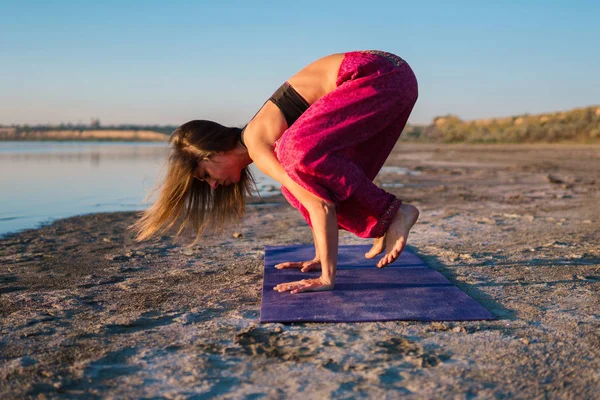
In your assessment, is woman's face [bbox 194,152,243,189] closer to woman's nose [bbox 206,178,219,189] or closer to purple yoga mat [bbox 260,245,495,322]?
Answer: woman's nose [bbox 206,178,219,189]

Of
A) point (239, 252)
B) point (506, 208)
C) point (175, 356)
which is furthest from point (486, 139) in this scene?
point (175, 356)

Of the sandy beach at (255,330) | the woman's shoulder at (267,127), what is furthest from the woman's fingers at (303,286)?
the woman's shoulder at (267,127)

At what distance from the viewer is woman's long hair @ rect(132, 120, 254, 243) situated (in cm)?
303

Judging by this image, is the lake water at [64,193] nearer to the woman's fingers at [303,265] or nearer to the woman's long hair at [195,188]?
the woman's long hair at [195,188]

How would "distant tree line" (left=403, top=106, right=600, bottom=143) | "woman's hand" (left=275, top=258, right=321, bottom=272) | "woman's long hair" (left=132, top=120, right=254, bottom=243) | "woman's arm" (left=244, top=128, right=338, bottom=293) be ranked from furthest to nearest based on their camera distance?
"distant tree line" (left=403, top=106, right=600, bottom=143)
"woman's hand" (left=275, top=258, right=321, bottom=272)
"woman's long hair" (left=132, top=120, right=254, bottom=243)
"woman's arm" (left=244, top=128, right=338, bottom=293)

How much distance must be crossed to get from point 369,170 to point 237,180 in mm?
767

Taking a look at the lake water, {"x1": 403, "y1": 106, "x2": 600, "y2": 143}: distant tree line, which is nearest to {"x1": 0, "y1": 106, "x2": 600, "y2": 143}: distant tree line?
{"x1": 403, "y1": 106, "x2": 600, "y2": 143}: distant tree line

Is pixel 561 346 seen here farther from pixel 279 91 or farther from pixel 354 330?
pixel 279 91

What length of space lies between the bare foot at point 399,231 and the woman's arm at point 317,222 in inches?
13.0

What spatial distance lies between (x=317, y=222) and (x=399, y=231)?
477 millimetres

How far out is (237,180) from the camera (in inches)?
129

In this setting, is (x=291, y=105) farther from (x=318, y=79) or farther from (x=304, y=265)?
(x=304, y=265)

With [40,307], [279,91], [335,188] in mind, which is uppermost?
[279,91]

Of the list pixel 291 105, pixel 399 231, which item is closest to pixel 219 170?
pixel 291 105
